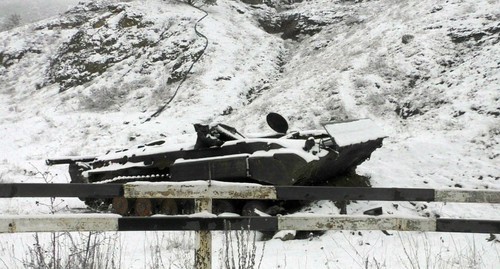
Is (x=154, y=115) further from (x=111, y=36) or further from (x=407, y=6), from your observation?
(x=407, y=6)

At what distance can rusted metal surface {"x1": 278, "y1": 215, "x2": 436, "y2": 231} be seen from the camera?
118 inches

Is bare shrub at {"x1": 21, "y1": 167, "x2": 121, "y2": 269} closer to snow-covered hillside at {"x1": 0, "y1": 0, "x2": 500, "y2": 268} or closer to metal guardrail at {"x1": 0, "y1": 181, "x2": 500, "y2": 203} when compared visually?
metal guardrail at {"x1": 0, "y1": 181, "x2": 500, "y2": 203}

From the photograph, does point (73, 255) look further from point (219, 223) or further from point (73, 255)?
point (219, 223)

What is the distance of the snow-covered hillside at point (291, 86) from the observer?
862cm

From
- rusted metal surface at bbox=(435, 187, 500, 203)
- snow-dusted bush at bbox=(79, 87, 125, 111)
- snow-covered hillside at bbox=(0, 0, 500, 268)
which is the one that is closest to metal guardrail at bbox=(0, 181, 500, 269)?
rusted metal surface at bbox=(435, 187, 500, 203)

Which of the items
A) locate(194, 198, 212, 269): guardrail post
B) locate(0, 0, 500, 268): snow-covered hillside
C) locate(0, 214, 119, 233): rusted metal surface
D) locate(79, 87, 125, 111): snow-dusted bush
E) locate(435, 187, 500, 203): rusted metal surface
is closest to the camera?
locate(0, 214, 119, 233): rusted metal surface

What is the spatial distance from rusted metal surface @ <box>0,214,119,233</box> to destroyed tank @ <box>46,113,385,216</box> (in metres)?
3.89

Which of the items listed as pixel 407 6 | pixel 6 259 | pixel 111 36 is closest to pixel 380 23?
pixel 407 6

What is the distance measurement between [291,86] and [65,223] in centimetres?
1404

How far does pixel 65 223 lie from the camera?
2787 mm

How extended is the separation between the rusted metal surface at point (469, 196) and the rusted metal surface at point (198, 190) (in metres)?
1.39

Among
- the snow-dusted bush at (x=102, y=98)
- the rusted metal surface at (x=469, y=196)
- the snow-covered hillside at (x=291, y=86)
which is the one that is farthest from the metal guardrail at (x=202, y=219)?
the snow-dusted bush at (x=102, y=98)

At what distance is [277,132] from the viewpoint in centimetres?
866

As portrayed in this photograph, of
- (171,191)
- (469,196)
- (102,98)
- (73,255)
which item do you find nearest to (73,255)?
(73,255)
